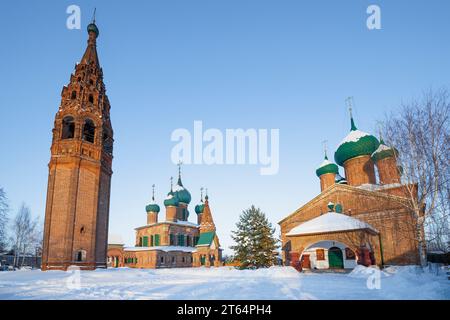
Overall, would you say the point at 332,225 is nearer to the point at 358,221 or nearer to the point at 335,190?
the point at 358,221

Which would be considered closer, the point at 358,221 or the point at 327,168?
the point at 358,221

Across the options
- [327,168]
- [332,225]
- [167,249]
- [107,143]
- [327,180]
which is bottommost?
[167,249]

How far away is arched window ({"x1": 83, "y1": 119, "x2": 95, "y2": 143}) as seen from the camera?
93.5ft

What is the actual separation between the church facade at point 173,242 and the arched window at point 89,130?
19.9 metres

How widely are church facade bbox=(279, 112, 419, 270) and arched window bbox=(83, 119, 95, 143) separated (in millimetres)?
20266

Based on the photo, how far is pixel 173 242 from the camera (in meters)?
45.6

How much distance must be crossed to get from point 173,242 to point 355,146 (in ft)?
99.9

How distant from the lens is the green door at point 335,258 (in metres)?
21.8

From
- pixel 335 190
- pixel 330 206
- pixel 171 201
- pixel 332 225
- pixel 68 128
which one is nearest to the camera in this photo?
pixel 332 225

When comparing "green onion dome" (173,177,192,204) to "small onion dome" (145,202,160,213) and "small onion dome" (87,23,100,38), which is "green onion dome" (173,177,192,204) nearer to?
"small onion dome" (145,202,160,213)

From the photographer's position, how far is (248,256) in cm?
2667

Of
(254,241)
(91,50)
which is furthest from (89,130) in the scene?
(254,241)

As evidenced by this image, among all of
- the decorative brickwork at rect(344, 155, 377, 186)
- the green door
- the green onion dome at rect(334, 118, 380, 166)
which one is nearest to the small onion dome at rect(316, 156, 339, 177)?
the green onion dome at rect(334, 118, 380, 166)
